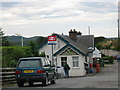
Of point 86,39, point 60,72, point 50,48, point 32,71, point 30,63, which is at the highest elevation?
point 86,39

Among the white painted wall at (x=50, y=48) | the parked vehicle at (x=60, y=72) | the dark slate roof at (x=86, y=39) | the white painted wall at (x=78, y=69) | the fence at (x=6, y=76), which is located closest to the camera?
the fence at (x=6, y=76)

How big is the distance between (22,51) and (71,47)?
6725 millimetres

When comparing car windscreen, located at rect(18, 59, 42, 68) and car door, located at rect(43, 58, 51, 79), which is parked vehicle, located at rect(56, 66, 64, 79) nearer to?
car door, located at rect(43, 58, 51, 79)

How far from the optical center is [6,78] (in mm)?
21219

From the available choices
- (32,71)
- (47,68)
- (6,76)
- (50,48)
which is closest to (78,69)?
(50,48)

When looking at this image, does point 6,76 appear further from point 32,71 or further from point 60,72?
point 60,72

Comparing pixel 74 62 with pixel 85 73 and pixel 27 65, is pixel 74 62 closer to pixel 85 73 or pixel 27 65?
pixel 85 73

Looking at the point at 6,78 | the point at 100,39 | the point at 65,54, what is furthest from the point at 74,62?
the point at 100,39

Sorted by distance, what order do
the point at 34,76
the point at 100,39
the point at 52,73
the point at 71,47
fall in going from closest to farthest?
the point at 34,76 → the point at 52,73 → the point at 71,47 → the point at 100,39

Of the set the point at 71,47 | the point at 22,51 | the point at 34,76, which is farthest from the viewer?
the point at 71,47

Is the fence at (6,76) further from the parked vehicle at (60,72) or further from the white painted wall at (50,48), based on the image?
the white painted wall at (50,48)

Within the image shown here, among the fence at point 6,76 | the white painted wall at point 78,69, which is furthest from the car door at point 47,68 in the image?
the white painted wall at point 78,69

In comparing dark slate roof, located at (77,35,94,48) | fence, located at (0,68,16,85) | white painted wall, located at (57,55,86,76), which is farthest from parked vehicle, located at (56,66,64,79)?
dark slate roof, located at (77,35,94,48)

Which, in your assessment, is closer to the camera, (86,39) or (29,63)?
(29,63)
